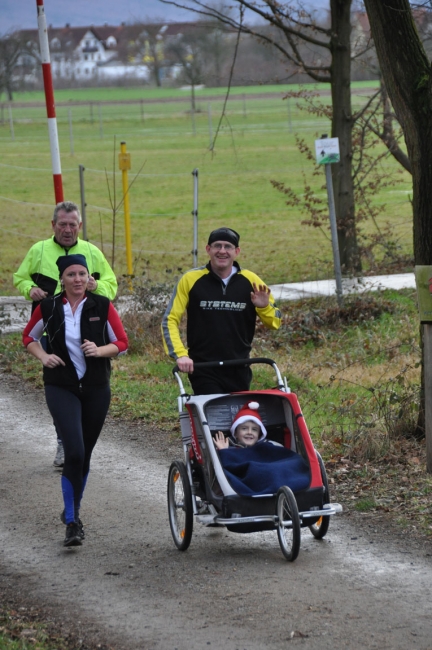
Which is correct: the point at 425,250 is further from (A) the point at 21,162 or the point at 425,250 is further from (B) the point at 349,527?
(A) the point at 21,162

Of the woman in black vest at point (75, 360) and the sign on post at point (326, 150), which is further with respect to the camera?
the sign on post at point (326, 150)

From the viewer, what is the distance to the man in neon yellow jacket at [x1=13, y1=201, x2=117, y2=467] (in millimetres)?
7609

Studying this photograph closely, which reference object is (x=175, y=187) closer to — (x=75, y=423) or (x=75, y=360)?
(x=75, y=360)

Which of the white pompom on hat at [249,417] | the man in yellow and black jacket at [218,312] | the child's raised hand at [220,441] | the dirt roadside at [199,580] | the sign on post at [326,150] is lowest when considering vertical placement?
the dirt roadside at [199,580]

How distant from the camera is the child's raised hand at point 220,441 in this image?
20.2 ft

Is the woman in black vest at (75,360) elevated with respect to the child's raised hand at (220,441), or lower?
elevated

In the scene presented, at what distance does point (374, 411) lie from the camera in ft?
29.2

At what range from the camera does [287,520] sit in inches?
228

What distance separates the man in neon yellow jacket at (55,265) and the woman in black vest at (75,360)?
1.16m

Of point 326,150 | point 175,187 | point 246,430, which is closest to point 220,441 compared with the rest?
point 246,430

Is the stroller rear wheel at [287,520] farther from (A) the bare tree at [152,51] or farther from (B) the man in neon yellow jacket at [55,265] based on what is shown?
(A) the bare tree at [152,51]

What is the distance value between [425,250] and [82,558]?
358cm

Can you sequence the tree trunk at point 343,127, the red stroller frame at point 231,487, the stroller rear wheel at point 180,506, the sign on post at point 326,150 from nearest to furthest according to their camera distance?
the red stroller frame at point 231,487 < the stroller rear wheel at point 180,506 < the sign on post at point 326,150 < the tree trunk at point 343,127

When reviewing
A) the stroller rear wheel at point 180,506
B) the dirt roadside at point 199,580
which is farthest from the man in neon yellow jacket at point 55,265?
the stroller rear wheel at point 180,506
